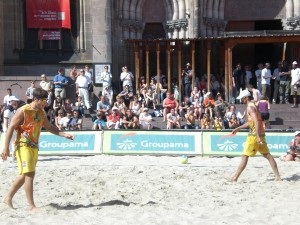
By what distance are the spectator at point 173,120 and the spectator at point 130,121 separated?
41.4 inches

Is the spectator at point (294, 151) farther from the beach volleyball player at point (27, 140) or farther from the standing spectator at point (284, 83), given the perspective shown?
the standing spectator at point (284, 83)

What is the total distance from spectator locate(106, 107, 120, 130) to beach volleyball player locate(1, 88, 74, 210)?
34.3 ft

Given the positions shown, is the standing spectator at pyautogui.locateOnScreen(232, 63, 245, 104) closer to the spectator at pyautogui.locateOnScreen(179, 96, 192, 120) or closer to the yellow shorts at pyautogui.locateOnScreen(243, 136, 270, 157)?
the spectator at pyautogui.locateOnScreen(179, 96, 192, 120)

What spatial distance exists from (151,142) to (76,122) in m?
4.06

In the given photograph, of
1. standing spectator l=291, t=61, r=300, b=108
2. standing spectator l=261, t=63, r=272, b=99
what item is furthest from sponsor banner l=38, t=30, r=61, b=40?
standing spectator l=291, t=61, r=300, b=108

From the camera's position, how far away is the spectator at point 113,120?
19.6 metres

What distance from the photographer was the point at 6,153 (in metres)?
8.88

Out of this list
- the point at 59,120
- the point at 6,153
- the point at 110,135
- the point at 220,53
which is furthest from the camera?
the point at 220,53

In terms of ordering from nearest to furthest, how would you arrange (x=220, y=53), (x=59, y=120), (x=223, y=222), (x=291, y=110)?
(x=223, y=222) < (x=59, y=120) < (x=291, y=110) < (x=220, y=53)

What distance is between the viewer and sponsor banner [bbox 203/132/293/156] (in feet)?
52.3

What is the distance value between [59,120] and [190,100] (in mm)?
5263

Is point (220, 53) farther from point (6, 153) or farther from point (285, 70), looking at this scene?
point (6, 153)

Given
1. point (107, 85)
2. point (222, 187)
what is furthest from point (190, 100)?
Answer: point (222, 187)

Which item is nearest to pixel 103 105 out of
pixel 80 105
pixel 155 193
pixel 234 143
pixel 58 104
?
pixel 80 105
